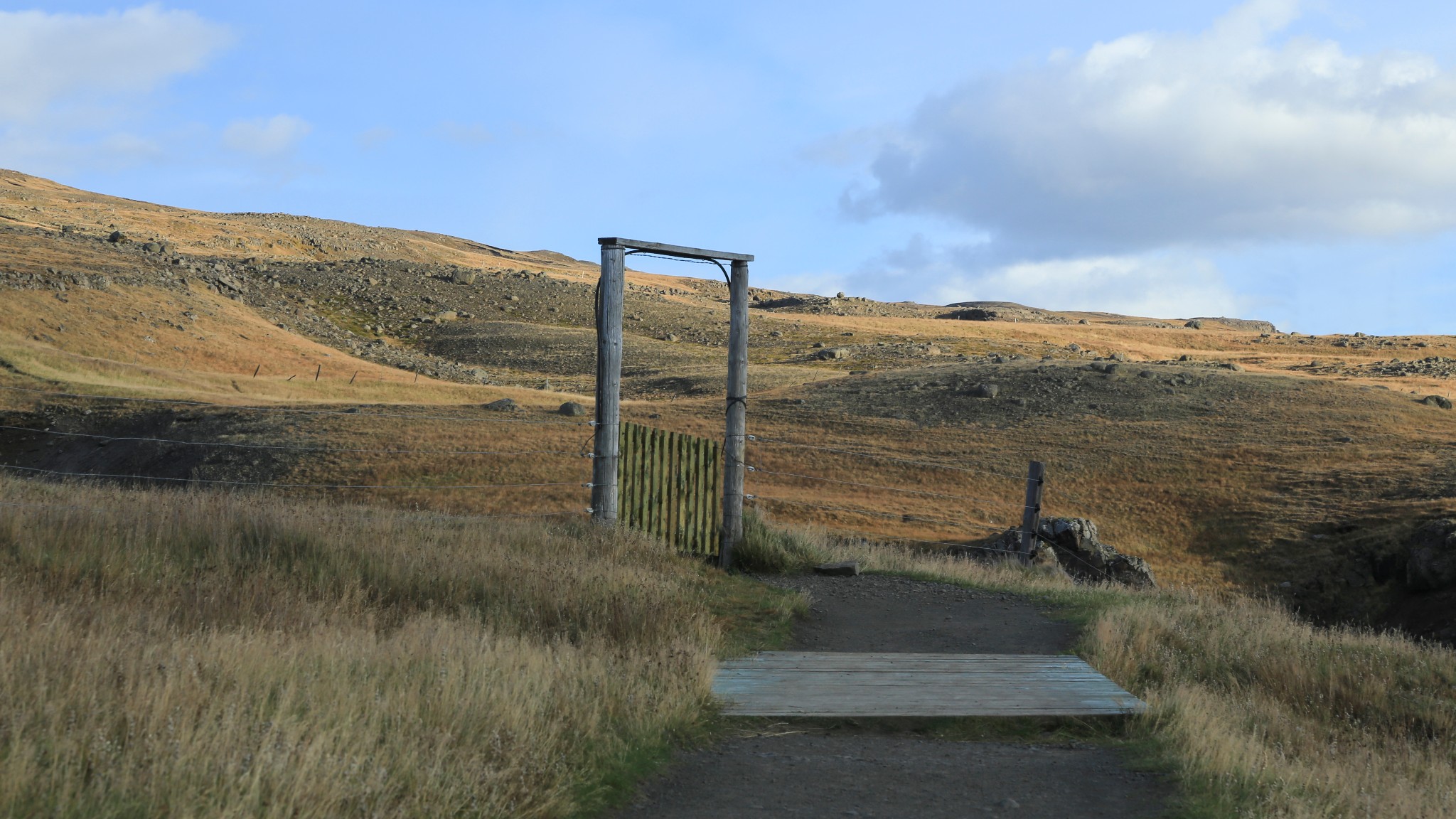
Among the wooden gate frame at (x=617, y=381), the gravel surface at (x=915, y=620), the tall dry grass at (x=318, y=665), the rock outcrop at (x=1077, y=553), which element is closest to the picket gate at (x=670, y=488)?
the wooden gate frame at (x=617, y=381)

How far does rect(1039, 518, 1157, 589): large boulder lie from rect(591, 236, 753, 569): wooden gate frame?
7.43m

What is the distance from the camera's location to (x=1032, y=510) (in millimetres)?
14961

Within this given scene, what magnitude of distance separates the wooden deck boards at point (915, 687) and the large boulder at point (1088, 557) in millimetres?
9886

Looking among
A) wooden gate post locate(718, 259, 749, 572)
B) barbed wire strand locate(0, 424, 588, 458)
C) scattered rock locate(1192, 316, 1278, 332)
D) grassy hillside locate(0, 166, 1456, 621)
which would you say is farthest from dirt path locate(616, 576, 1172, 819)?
scattered rock locate(1192, 316, 1278, 332)

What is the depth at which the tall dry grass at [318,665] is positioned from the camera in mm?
3781

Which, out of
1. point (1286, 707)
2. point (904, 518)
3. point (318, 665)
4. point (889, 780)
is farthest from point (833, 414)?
point (318, 665)

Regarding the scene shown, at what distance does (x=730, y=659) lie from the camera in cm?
756

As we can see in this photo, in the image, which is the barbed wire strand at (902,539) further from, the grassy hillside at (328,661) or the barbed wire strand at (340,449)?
the grassy hillside at (328,661)

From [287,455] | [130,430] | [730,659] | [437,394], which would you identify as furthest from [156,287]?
[730,659]

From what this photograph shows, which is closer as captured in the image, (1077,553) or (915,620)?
(915,620)

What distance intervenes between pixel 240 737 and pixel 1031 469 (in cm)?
1233

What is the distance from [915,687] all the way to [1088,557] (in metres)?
11.7

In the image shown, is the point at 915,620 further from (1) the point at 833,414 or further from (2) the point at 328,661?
(1) the point at 833,414

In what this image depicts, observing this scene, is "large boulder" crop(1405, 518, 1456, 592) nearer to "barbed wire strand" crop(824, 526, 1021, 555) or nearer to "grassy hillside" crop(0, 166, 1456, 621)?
"grassy hillside" crop(0, 166, 1456, 621)
